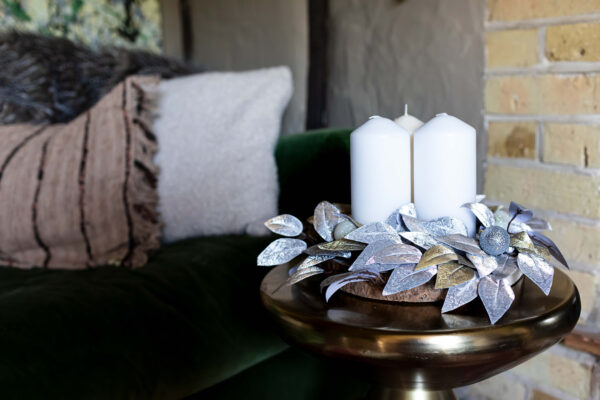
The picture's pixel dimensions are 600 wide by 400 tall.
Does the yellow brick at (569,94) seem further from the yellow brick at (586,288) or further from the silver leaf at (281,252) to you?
the silver leaf at (281,252)

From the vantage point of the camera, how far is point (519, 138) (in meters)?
1.15

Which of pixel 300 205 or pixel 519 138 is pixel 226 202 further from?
pixel 519 138

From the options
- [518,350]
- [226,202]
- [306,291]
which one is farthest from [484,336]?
[226,202]

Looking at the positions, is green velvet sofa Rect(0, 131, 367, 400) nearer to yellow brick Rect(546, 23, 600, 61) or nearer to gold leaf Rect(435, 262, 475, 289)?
gold leaf Rect(435, 262, 475, 289)

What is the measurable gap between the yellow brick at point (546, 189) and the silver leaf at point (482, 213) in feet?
1.48

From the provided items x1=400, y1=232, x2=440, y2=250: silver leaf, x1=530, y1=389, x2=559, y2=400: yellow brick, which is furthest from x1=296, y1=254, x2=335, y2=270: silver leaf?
x1=530, y1=389, x2=559, y2=400: yellow brick

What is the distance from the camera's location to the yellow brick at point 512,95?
1.11 metres

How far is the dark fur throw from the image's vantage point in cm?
134

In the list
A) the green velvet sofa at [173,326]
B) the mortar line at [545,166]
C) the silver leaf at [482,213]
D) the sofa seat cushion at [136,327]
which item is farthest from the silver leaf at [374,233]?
the mortar line at [545,166]

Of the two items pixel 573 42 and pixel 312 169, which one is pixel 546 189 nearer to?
pixel 573 42

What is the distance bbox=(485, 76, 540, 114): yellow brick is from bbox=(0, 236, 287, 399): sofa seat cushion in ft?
1.96

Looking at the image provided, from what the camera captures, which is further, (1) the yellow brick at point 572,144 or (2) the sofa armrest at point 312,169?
(2) the sofa armrest at point 312,169

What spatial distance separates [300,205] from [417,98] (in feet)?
1.34

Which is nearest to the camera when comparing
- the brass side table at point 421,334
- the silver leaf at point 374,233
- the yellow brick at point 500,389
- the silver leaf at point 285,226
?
the brass side table at point 421,334
